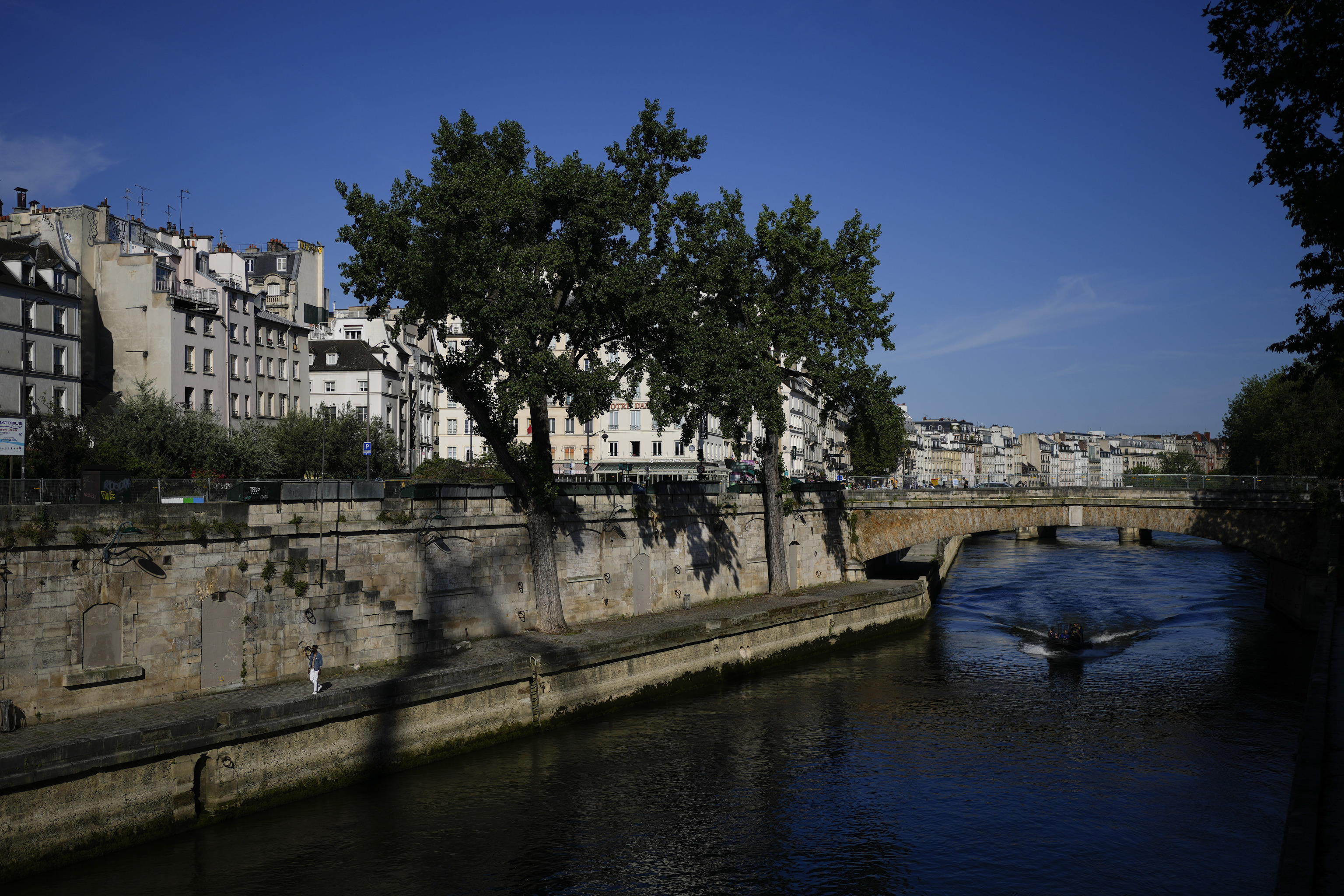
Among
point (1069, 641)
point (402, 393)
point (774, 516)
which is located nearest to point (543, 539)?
point (774, 516)

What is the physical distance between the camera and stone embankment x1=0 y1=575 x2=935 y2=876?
1978 centimetres

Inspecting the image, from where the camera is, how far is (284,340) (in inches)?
2653

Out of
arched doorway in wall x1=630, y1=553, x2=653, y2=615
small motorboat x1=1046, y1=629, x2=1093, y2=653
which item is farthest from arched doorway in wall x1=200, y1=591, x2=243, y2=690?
small motorboat x1=1046, y1=629, x2=1093, y2=653

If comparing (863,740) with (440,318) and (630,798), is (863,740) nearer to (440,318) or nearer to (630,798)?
(630,798)

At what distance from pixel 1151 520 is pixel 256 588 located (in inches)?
1710

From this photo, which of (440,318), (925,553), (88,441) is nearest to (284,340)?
(88,441)

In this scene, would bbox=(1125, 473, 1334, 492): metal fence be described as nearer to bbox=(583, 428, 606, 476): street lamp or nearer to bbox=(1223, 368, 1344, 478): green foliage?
bbox=(1223, 368, 1344, 478): green foliage

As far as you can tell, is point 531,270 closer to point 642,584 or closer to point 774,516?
point 642,584

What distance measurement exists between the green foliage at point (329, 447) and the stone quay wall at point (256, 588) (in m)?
19.4

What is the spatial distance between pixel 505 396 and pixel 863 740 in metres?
15.1

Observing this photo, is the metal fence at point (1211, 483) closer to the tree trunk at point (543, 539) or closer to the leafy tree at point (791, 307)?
the leafy tree at point (791, 307)

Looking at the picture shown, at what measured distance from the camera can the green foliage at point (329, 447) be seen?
54688mm

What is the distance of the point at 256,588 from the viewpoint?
2753 centimetres

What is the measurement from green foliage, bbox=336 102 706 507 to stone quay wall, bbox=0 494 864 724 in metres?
4.05
